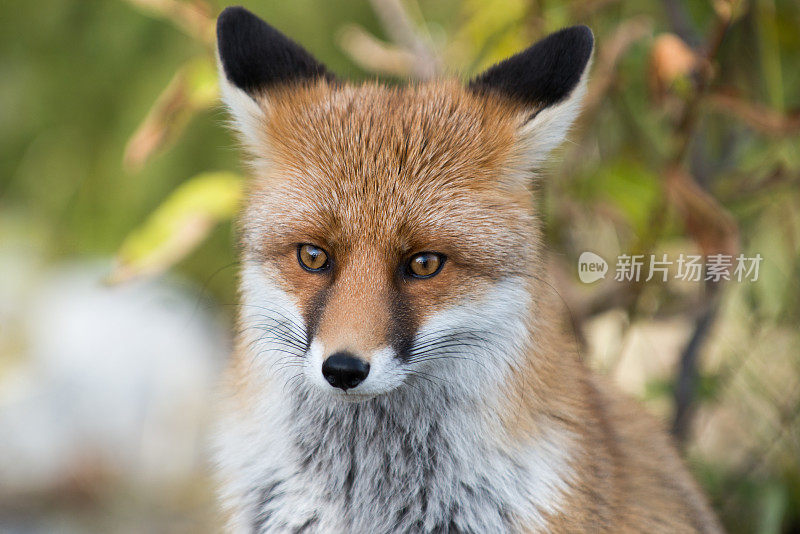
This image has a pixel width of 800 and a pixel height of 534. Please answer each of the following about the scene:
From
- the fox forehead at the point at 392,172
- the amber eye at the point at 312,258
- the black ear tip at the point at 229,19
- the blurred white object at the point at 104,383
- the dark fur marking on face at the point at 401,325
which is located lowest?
the blurred white object at the point at 104,383

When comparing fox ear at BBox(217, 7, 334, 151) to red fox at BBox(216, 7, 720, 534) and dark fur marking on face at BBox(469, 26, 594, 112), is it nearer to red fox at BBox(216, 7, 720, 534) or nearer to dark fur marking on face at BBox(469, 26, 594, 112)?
red fox at BBox(216, 7, 720, 534)

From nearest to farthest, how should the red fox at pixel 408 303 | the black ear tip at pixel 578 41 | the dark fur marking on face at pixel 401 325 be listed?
1. the dark fur marking on face at pixel 401 325
2. the red fox at pixel 408 303
3. the black ear tip at pixel 578 41

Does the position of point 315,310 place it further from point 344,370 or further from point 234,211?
point 234,211

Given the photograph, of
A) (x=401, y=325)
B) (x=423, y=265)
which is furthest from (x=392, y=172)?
(x=401, y=325)

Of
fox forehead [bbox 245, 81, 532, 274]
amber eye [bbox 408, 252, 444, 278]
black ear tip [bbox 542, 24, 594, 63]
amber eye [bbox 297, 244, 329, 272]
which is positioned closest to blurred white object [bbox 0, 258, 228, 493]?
fox forehead [bbox 245, 81, 532, 274]

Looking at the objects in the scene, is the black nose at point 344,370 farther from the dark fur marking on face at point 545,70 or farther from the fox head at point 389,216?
the dark fur marking on face at point 545,70

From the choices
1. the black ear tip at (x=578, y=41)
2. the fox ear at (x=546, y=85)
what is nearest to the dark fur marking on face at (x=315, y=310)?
the fox ear at (x=546, y=85)

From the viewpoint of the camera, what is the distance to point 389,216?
2.12 m

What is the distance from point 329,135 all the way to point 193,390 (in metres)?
3.50

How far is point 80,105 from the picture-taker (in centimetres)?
541

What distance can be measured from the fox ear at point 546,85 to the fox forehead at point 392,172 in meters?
0.05

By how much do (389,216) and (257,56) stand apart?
73cm

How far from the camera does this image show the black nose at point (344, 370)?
1.92m

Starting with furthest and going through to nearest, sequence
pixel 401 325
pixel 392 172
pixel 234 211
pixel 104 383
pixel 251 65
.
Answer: pixel 104 383, pixel 234 211, pixel 251 65, pixel 392 172, pixel 401 325
